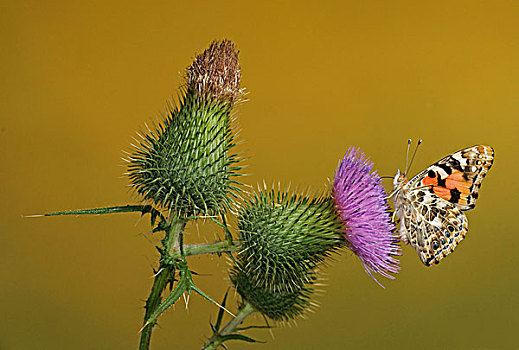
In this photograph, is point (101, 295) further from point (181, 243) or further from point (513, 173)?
point (513, 173)

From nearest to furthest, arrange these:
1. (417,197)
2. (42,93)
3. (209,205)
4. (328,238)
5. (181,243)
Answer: (181,243) → (209,205) → (328,238) → (417,197) → (42,93)

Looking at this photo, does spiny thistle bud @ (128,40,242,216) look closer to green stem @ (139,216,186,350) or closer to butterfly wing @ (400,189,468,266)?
green stem @ (139,216,186,350)

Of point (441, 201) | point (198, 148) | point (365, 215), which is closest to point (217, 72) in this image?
point (198, 148)

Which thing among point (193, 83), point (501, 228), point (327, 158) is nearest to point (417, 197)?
point (193, 83)

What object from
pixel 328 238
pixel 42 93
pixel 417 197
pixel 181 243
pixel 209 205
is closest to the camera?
pixel 181 243

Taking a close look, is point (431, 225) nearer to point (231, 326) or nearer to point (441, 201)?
point (441, 201)

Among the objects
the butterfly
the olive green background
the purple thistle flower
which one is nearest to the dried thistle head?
the purple thistle flower

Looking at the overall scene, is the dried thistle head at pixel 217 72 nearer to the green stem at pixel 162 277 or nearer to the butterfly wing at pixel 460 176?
the green stem at pixel 162 277
